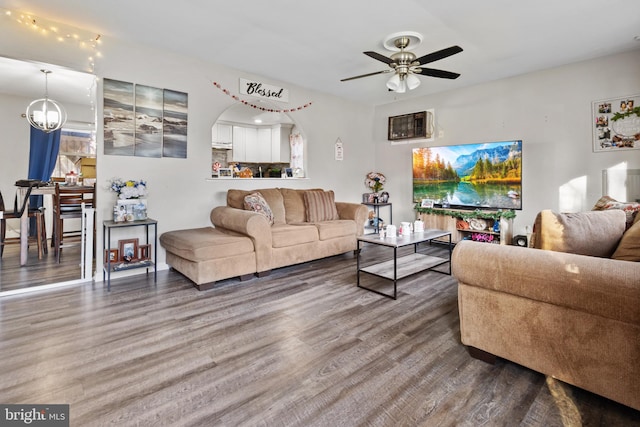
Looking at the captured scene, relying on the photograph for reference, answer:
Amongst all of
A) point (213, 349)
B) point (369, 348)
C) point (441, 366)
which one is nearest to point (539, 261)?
point (441, 366)

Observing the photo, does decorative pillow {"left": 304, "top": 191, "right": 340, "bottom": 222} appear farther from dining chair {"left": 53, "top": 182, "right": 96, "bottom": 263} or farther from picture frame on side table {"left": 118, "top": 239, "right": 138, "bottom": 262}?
dining chair {"left": 53, "top": 182, "right": 96, "bottom": 263}

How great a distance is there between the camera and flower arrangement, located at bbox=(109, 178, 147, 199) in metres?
3.57

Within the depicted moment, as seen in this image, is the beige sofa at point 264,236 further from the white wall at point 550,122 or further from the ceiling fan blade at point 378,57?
the white wall at point 550,122

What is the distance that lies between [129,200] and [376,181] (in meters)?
4.34

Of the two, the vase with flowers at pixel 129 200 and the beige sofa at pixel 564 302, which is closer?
the beige sofa at pixel 564 302

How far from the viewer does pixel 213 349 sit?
2.16 metres

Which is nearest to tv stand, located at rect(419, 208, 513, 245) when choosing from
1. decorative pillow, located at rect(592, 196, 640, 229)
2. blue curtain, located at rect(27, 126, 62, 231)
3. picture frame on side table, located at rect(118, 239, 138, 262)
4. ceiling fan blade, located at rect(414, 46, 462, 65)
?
decorative pillow, located at rect(592, 196, 640, 229)

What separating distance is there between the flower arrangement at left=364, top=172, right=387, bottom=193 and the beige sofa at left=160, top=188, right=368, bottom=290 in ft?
5.11

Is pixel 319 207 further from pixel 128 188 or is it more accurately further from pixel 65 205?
pixel 65 205

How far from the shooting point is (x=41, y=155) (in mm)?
5074

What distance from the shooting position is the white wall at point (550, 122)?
412cm

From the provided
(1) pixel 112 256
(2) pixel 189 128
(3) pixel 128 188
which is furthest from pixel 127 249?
(2) pixel 189 128

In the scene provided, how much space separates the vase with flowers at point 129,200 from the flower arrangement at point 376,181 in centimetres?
411

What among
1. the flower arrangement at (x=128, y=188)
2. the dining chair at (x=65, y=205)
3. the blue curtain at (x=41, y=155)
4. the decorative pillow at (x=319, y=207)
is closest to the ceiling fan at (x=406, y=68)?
the decorative pillow at (x=319, y=207)
